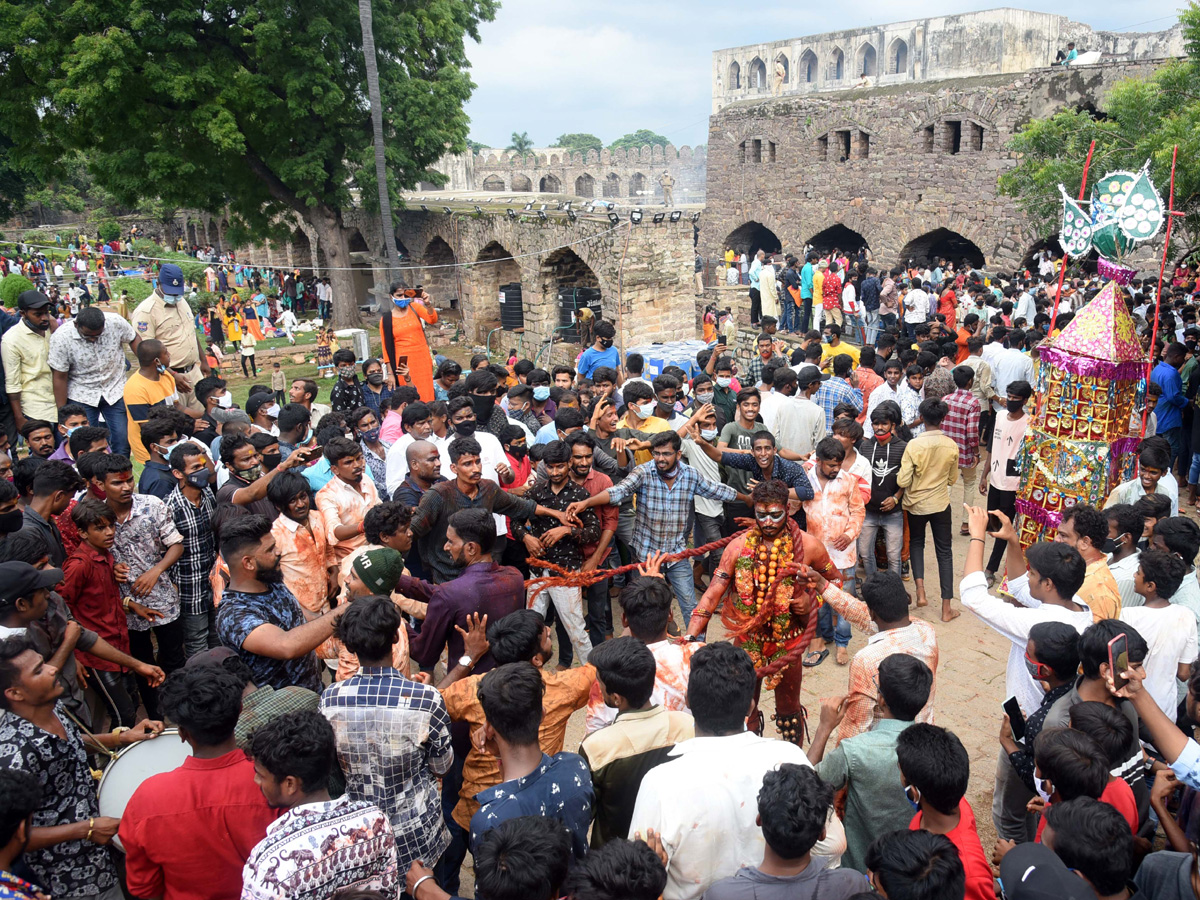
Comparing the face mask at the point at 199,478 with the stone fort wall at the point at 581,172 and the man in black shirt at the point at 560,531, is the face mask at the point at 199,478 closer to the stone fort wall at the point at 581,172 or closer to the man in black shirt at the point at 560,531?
the man in black shirt at the point at 560,531

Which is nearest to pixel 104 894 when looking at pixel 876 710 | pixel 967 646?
pixel 876 710

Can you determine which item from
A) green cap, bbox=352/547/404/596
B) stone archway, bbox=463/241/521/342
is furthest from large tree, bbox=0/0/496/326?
green cap, bbox=352/547/404/596

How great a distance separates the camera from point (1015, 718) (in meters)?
3.34

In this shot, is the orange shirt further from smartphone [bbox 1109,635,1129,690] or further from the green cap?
smartphone [bbox 1109,635,1129,690]

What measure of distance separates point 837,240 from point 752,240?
3.02 meters

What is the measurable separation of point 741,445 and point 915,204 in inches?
664

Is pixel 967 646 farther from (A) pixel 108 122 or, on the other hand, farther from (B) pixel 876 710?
(A) pixel 108 122

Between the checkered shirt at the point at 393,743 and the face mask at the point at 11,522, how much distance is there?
2.03 metres

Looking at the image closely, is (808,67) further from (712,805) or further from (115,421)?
(712,805)

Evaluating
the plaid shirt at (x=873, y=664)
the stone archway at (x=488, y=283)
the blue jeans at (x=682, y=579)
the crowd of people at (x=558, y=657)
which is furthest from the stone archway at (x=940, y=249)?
the plaid shirt at (x=873, y=664)

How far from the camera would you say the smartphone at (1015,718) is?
332 centimetres

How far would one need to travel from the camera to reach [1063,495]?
537cm

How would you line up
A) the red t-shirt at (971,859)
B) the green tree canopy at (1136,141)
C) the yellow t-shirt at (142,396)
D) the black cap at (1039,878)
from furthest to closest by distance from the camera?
the green tree canopy at (1136,141)
the yellow t-shirt at (142,396)
the red t-shirt at (971,859)
the black cap at (1039,878)

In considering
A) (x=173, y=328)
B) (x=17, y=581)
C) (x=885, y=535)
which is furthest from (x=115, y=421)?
(x=885, y=535)
